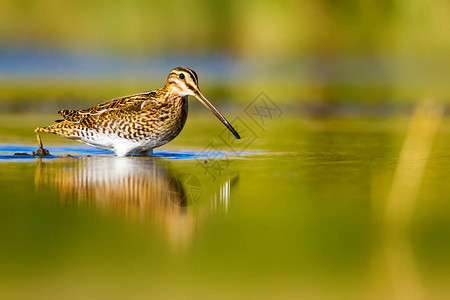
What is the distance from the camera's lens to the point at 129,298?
5184 mm

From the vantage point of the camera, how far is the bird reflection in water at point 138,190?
736 cm

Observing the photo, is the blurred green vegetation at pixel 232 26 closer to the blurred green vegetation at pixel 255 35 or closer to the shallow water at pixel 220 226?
the blurred green vegetation at pixel 255 35

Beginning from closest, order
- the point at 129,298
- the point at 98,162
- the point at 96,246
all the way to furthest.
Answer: the point at 129,298
the point at 96,246
the point at 98,162

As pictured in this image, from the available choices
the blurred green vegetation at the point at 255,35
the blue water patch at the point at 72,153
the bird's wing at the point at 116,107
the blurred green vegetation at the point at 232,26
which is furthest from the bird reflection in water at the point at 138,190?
the blurred green vegetation at the point at 232,26

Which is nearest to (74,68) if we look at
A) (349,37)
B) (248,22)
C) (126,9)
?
(126,9)

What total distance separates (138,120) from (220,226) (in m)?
3.86

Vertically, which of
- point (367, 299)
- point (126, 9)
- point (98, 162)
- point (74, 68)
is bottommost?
point (367, 299)

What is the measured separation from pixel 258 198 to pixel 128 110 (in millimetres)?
3190

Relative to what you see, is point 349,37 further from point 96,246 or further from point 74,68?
point 96,246

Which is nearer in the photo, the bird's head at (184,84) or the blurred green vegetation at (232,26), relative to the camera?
the bird's head at (184,84)

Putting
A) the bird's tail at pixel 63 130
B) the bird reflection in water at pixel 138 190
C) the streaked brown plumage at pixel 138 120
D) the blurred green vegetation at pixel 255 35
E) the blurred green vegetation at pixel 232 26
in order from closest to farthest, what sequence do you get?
the bird reflection in water at pixel 138 190 < the streaked brown plumage at pixel 138 120 < the bird's tail at pixel 63 130 < the blurred green vegetation at pixel 255 35 < the blurred green vegetation at pixel 232 26

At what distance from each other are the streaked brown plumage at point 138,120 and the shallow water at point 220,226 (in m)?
0.21

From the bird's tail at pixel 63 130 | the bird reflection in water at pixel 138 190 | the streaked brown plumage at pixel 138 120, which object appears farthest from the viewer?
the bird's tail at pixel 63 130

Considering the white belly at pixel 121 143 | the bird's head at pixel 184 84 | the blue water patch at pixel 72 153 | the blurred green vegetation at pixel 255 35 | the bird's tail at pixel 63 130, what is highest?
the blurred green vegetation at pixel 255 35
